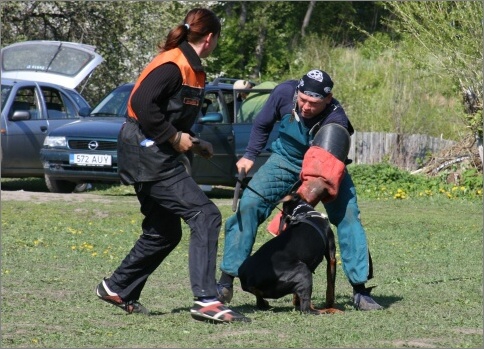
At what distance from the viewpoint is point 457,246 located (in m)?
11.6

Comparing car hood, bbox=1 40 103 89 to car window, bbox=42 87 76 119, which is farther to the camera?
car hood, bbox=1 40 103 89

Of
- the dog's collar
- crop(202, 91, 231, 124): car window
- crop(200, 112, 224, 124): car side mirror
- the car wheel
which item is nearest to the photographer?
the dog's collar

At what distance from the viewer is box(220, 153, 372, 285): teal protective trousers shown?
751cm

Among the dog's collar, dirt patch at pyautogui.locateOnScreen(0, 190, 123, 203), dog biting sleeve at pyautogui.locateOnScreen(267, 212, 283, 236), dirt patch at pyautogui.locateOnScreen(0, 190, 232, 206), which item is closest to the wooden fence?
dirt patch at pyautogui.locateOnScreen(0, 190, 232, 206)

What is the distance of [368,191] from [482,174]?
2293 millimetres

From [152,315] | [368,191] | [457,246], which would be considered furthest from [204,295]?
[368,191]

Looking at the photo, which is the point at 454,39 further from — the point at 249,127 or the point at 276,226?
the point at 276,226

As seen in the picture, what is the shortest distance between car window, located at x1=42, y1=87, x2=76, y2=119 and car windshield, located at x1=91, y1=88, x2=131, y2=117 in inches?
43.0

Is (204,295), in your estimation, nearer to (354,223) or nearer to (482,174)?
(354,223)

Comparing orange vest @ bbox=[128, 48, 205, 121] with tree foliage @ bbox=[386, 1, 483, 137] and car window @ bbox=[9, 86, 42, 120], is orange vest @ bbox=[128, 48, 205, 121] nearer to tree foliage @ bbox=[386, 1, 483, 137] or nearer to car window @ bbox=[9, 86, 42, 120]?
car window @ bbox=[9, 86, 42, 120]

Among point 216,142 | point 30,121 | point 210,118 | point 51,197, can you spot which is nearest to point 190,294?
point 210,118

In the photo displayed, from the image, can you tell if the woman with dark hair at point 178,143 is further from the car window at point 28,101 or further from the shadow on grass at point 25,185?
the shadow on grass at point 25,185

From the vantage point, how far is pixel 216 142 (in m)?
16.4

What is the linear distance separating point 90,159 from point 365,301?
919 centimetres
